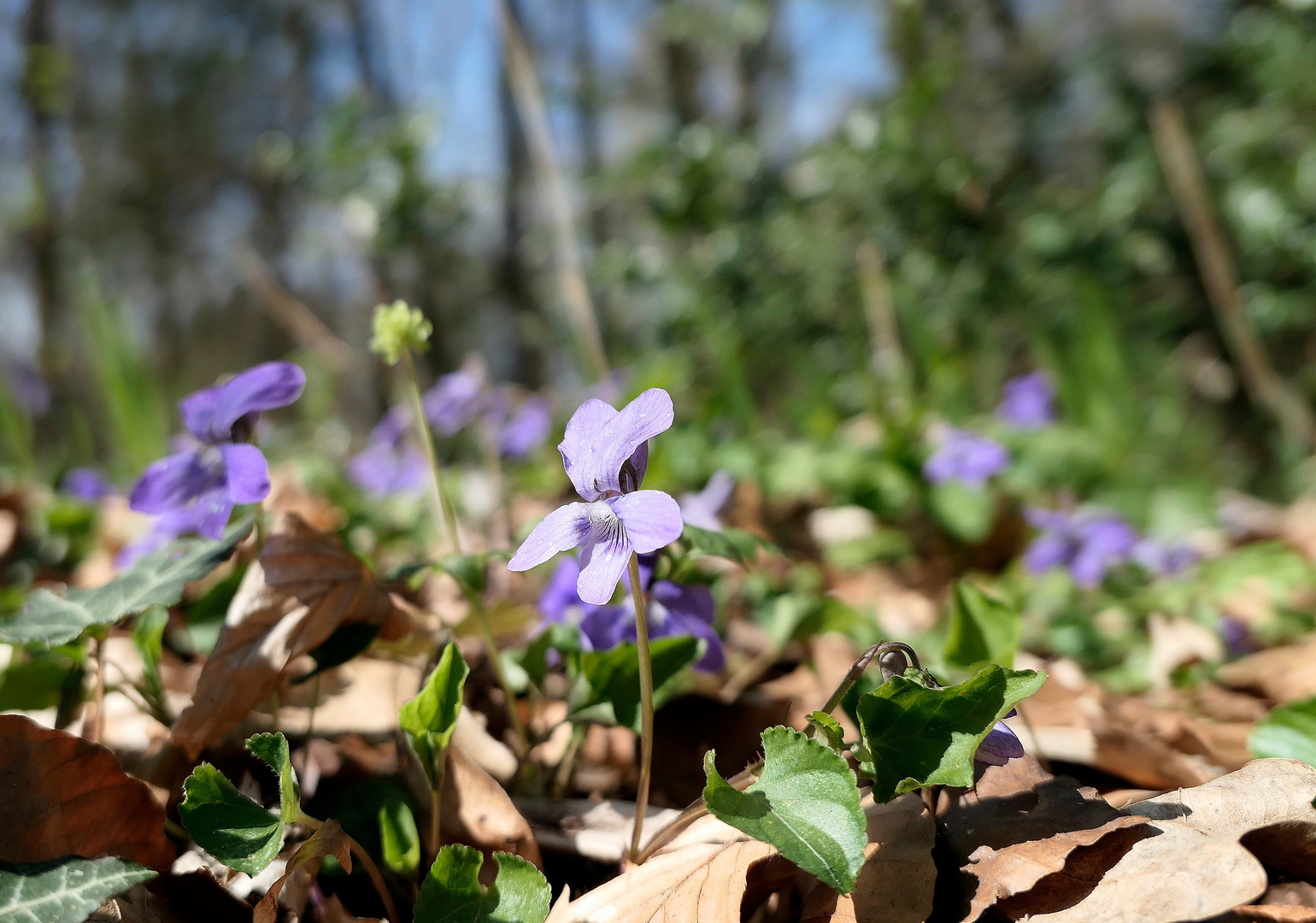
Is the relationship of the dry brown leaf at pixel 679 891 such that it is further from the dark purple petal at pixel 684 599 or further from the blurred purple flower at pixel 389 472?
the blurred purple flower at pixel 389 472

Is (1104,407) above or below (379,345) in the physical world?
below

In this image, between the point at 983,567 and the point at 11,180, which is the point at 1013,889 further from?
the point at 11,180

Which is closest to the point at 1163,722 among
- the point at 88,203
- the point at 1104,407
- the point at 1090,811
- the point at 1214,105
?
the point at 1090,811

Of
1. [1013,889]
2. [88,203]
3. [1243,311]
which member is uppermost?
[88,203]

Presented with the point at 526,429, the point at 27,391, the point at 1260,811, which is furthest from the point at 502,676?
the point at 27,391

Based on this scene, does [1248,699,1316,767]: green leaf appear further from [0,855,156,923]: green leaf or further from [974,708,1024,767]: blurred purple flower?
[0,855,156,923]: green leaf

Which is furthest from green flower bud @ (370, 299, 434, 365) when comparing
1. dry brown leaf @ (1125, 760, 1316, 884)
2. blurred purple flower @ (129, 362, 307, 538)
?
dry brown leaf @ (1125, 760, 1316, 884)
